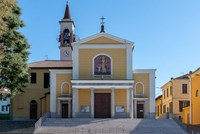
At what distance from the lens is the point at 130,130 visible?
36.3 metres

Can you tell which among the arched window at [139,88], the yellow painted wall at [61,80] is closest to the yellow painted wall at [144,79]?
the arched window at [139,88]

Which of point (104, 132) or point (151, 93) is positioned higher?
point (151, 93)

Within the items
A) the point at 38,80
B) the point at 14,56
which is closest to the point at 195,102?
the point at 38,80

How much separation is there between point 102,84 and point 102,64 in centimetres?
272

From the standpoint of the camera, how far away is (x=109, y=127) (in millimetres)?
37438

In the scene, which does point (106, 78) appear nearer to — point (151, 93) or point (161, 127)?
point (151, 93)

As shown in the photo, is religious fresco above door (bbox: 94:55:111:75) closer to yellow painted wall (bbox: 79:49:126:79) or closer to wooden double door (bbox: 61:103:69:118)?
yellow painted wall (bbox: 79:49:126:79)

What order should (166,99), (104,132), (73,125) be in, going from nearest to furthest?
(104,132)
(73,125)
(166,99)

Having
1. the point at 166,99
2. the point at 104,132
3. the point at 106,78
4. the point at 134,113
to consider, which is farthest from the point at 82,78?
the point at 166,99

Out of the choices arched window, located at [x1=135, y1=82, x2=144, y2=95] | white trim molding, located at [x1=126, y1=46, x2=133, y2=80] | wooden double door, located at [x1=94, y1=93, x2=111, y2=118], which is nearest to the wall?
arched window, located at [x1=135, y1=82, x2=144, y2=95]

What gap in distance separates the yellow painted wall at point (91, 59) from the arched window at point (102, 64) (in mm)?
410

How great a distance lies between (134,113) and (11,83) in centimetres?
1336

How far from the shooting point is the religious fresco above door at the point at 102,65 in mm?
46031

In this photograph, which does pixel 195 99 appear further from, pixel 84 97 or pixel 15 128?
pixel 15 128
